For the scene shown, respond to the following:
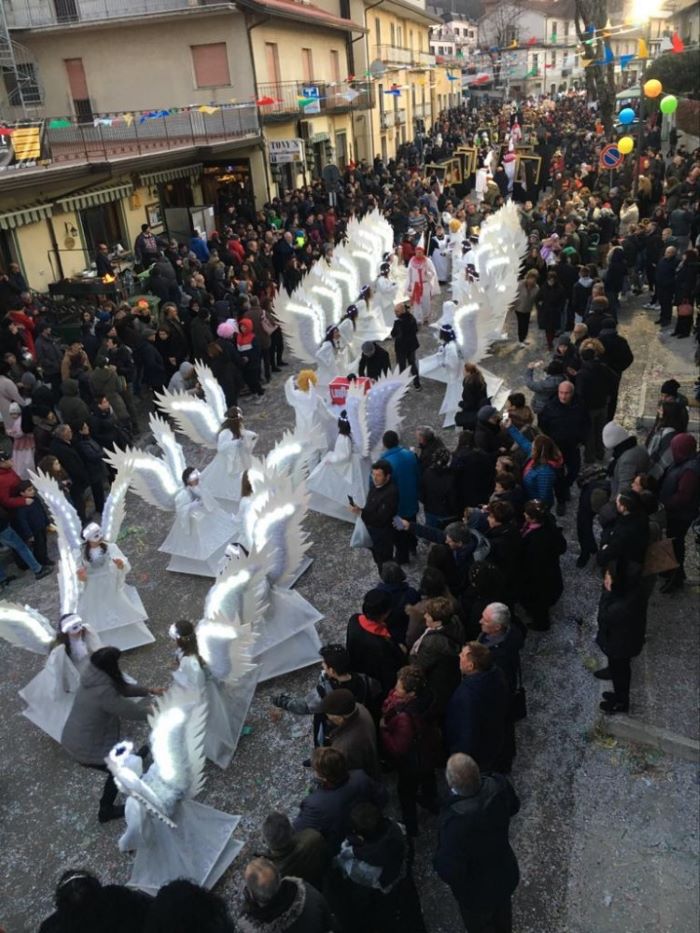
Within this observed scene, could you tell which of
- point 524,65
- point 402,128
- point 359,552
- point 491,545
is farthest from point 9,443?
point 524,65

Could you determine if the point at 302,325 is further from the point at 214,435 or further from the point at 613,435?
the point at 613,435

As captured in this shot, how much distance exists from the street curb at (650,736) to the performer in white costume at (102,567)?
3.80 m

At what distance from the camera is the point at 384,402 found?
736 centimetres

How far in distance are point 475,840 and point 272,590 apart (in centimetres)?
283

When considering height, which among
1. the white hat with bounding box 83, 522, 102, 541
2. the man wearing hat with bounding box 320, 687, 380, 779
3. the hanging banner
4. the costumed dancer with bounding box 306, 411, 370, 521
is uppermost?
the hanging banner

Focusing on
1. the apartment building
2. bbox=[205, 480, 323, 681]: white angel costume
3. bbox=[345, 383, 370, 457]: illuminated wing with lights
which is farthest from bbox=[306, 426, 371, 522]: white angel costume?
the apartment building

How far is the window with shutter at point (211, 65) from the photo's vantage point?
864 inches

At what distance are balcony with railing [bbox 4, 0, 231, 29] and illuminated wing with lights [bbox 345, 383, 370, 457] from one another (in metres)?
19.5

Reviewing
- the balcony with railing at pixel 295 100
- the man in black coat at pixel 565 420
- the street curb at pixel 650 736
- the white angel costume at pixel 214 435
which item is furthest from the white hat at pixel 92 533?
the balcony with railing at pixel 295 100

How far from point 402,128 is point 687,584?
39.6 metres

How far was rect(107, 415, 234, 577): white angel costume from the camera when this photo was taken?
684 cm

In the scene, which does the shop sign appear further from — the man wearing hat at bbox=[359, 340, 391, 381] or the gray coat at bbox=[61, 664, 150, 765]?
the gray coat at bbox=[61, 664, 150, 765]

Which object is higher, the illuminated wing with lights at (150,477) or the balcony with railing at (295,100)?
the balcony with railing at (295,100)

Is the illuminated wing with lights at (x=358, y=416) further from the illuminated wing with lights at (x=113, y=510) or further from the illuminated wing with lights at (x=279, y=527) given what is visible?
the illuminated wing with lights at (x=113, y=510)
